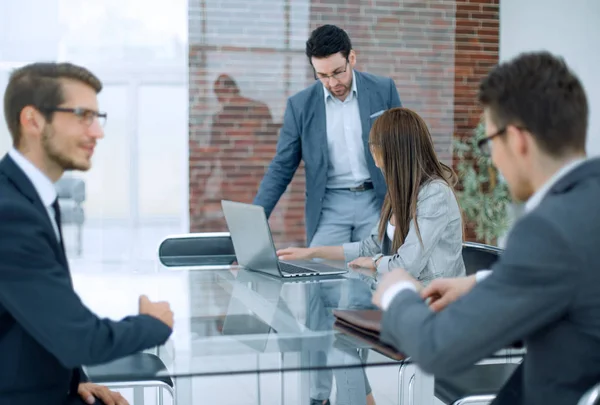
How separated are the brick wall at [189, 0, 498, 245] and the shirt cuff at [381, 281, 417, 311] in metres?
5.02

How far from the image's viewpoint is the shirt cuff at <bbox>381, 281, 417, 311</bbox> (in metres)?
1.32

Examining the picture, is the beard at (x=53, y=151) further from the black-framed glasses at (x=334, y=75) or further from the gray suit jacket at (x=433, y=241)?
the black-framed glasses at (x=334, y=75)

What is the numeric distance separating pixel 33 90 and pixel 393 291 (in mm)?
801

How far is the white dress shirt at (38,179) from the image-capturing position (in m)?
1.50

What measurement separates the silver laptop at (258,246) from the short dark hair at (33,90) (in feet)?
3.09

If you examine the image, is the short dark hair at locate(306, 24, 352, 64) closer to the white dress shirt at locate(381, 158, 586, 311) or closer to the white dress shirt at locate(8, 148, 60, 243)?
the white dress shirt at locate(8, 148, 60, 243)

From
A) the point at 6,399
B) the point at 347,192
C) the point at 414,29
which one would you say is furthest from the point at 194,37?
the point at 6,399

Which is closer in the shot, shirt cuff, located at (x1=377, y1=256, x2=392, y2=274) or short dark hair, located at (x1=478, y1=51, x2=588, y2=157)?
short dark hair, located at (x1=478, y1=51, x2=588, y2=157)

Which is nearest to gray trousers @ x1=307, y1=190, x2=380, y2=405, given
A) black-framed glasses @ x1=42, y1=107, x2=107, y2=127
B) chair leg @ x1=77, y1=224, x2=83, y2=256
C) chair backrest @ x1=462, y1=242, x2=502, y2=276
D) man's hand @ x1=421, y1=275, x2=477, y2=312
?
chair backrest @ x1=462, y1=242, x2=502, y2=276

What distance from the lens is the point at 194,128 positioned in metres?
6.25

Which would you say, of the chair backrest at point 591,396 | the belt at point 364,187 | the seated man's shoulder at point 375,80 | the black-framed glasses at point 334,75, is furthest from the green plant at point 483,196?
the chair backrest at point 591,396

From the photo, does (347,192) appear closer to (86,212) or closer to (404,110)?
(404,110)

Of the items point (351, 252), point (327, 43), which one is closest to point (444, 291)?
point (351, 252)

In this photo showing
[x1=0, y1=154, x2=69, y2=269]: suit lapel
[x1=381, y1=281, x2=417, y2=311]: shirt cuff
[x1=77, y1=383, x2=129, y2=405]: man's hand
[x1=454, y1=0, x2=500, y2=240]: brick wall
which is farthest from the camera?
[x1=454, y1=0, x2=500, y2=240]: brick wall
